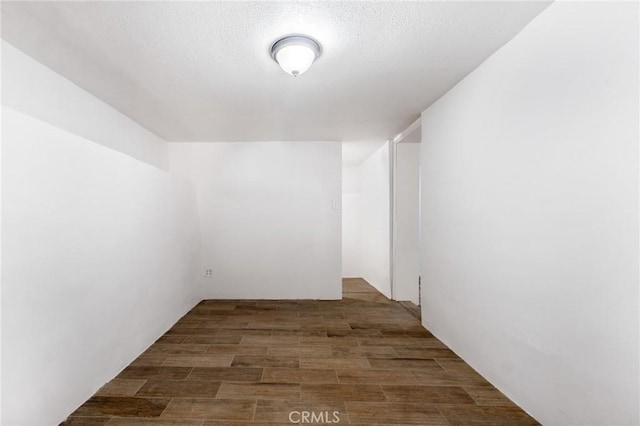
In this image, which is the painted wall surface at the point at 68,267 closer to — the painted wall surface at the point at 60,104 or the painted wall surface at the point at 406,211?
the painted wall surface at the point at 60,104

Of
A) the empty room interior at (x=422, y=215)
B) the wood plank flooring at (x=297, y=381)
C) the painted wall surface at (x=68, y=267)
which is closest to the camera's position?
the empty room interior at (x=422, y=215)

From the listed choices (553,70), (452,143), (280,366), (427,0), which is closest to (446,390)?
(280,366)

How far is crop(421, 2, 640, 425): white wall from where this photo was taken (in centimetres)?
110

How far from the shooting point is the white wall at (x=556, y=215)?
1102mm

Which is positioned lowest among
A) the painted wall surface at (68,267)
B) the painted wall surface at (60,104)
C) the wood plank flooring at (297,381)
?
the wood plank flooring at (297,381)

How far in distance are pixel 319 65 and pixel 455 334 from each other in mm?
2376

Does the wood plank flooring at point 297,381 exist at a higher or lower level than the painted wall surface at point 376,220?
lower

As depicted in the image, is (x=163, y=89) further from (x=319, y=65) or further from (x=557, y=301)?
(x=557, y=301)

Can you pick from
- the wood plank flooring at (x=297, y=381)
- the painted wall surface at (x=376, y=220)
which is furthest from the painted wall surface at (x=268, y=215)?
the wood plank flooring at (x=297, y=381)

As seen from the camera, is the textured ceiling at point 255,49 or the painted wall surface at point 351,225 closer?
the textured ceiling at point 255,49

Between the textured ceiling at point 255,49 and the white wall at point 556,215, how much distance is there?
0.32m

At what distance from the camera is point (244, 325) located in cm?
293

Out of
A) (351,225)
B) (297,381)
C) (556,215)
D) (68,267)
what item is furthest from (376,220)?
(68,267)

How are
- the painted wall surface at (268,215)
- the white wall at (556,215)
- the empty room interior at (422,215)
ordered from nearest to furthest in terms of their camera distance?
the white wall at (556,215)
the empty room interior at (422,215)
the painted wall surface at (268,215)
